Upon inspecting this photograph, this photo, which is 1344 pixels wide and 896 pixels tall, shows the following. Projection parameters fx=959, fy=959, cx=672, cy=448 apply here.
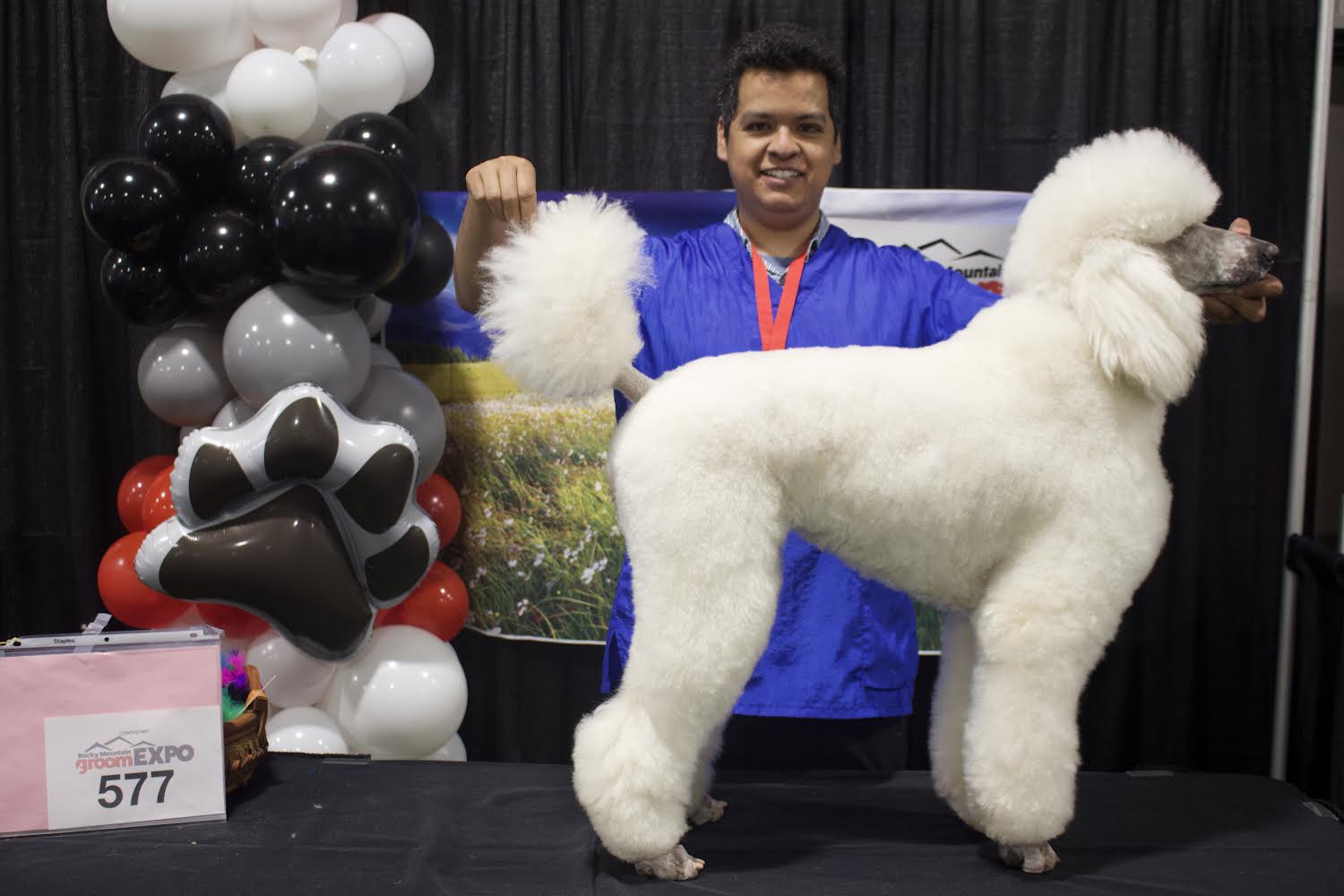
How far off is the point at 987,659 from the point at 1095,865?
29cm

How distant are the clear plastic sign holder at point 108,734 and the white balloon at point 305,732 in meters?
0.62

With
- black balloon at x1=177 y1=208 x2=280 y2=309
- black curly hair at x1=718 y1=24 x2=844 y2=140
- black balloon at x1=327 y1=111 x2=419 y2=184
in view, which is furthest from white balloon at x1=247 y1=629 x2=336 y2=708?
black curly hair at x1=718 y1=24 x2=844 y2=140

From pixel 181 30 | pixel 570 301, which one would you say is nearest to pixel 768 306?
pixel 570 301

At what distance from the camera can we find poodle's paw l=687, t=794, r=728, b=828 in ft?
4.22

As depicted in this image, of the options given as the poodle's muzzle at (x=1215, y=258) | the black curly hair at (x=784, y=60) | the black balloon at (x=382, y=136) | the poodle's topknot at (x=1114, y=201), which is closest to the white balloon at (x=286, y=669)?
the black balloon at (x=382, y=136)

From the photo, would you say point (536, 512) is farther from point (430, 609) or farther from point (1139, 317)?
point (1139, 317)

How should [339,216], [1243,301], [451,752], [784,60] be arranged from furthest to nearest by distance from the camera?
[451,752] → [339,216] → [784,60] → [1243,301]

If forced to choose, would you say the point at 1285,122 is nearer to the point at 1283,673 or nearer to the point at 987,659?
the point at 1283,673

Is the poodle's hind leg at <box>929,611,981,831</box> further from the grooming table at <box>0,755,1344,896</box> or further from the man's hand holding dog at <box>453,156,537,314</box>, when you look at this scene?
the man's hand holding dog at <box>453,156,537,314</box>

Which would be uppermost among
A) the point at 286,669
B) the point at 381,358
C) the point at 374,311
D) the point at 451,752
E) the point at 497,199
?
the point at 497,199

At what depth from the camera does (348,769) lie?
1.49 m

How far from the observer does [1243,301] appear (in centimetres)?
120

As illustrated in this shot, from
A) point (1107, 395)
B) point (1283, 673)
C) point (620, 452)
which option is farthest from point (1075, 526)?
point (1283, 673)

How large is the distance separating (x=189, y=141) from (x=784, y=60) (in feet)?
3.74
